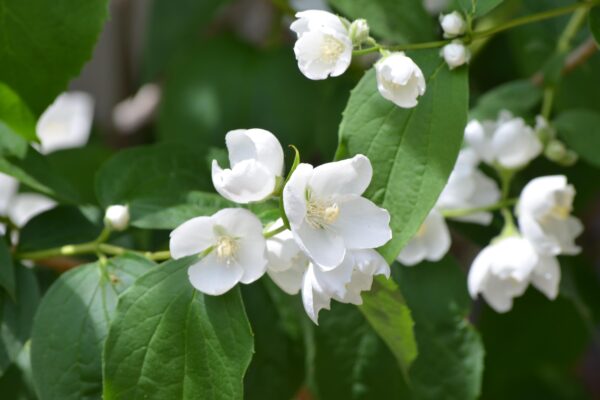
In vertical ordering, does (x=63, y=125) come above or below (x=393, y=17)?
below

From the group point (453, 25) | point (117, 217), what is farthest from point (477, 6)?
point (117, 217)

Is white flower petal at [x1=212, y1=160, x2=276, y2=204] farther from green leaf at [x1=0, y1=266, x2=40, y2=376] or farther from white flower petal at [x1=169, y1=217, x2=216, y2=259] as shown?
Result: green leaf at [x1=0, y1=266, x2=40, y2=376]

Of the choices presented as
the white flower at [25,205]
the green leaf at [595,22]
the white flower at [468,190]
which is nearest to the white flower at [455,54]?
the green leaf at [595,22]

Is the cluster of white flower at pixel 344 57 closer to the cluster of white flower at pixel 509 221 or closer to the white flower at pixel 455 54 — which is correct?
the white flower at pixel 455 54

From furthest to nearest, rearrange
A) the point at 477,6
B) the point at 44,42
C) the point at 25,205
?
the point at 25,205, the point at 44,42, the point at 477,6

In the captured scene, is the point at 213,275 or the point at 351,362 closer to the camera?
the point at 213,275

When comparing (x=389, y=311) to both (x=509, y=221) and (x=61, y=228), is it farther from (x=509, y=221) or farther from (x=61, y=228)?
(x=61, y=228)
